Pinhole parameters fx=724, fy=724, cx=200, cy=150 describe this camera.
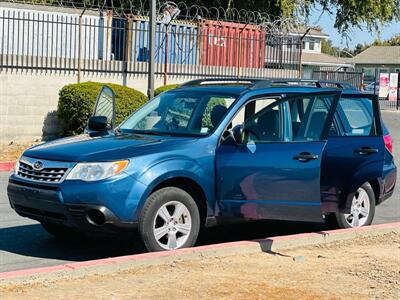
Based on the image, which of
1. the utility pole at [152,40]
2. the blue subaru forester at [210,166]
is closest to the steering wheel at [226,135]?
the blue subaru forester at [210,166]

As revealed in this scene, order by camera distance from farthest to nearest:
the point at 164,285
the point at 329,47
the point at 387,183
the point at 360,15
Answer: the point at 329,47 < the point at 360,15 < the point at 387,183 < the point at 164,285

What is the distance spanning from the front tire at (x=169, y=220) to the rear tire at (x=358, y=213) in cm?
211

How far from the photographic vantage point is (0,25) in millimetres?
18250

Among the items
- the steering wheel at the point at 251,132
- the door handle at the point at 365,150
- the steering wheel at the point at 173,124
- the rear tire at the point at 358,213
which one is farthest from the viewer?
the rear tire at the point at 358,213

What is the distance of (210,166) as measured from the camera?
23.9 ft

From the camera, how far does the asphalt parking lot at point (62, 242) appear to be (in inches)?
283

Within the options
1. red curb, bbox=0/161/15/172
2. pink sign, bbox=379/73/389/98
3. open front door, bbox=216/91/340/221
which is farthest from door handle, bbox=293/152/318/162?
pink sign, bbox=379/73/389/98

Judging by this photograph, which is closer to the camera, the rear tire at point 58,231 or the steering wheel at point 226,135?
the steering wheel at point 226,135

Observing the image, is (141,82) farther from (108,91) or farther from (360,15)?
(360,15)

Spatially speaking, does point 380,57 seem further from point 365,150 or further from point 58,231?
point 58,231

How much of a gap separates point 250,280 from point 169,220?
125 cm

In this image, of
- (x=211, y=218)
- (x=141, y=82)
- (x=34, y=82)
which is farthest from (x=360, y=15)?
(x=211, y=218)

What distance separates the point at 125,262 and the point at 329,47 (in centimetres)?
13257

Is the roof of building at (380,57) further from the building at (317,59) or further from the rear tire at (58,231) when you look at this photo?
the rear tire at (58,231)
